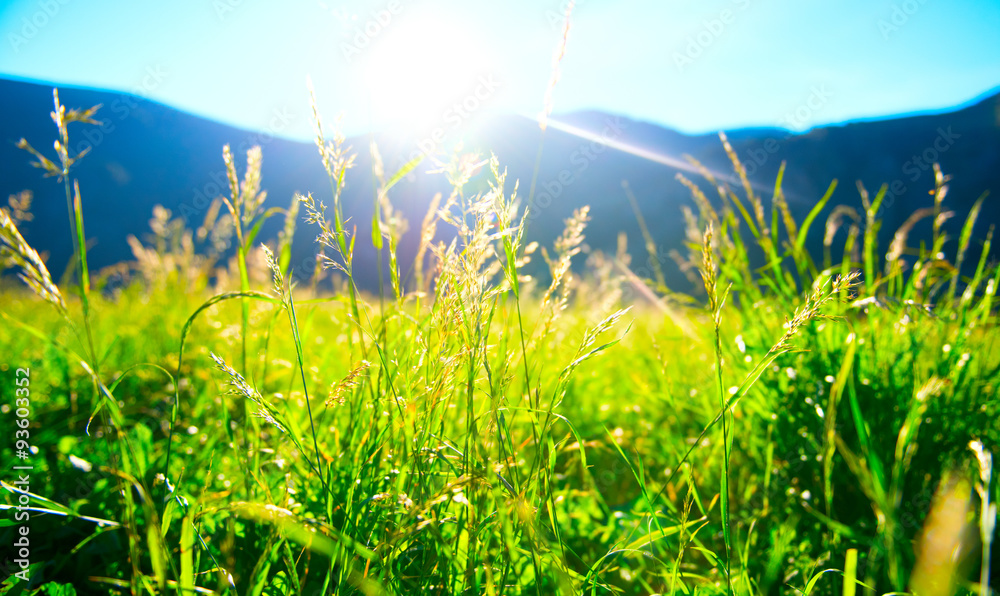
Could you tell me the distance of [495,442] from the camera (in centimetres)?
152

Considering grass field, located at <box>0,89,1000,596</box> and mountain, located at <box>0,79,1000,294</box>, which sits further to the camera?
mountain, located at <box>0,79,1000,294</box>

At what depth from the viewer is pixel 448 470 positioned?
3.45ft

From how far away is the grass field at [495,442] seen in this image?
831 millimetres

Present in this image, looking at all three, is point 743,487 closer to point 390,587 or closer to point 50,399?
point 390,587

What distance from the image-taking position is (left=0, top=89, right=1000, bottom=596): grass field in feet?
2.73

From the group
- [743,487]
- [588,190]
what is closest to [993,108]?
[588,190]

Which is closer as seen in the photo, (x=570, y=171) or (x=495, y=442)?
(x=495, y=442)

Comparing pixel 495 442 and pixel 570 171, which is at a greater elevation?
pixel 570 171

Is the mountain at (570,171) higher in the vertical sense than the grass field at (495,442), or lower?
higher

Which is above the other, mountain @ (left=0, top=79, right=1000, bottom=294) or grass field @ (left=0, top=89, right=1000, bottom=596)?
mountain @ (left=0, top=79, right=1000, bottom=294)

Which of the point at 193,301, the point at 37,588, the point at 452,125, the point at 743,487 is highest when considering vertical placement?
the point at 452,125

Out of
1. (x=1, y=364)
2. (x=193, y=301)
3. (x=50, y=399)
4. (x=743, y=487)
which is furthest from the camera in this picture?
(x=193, y=301)

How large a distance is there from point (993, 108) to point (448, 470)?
5219 centimetres

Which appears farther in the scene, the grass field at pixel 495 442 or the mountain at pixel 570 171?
the mountain at pixel 570 171
